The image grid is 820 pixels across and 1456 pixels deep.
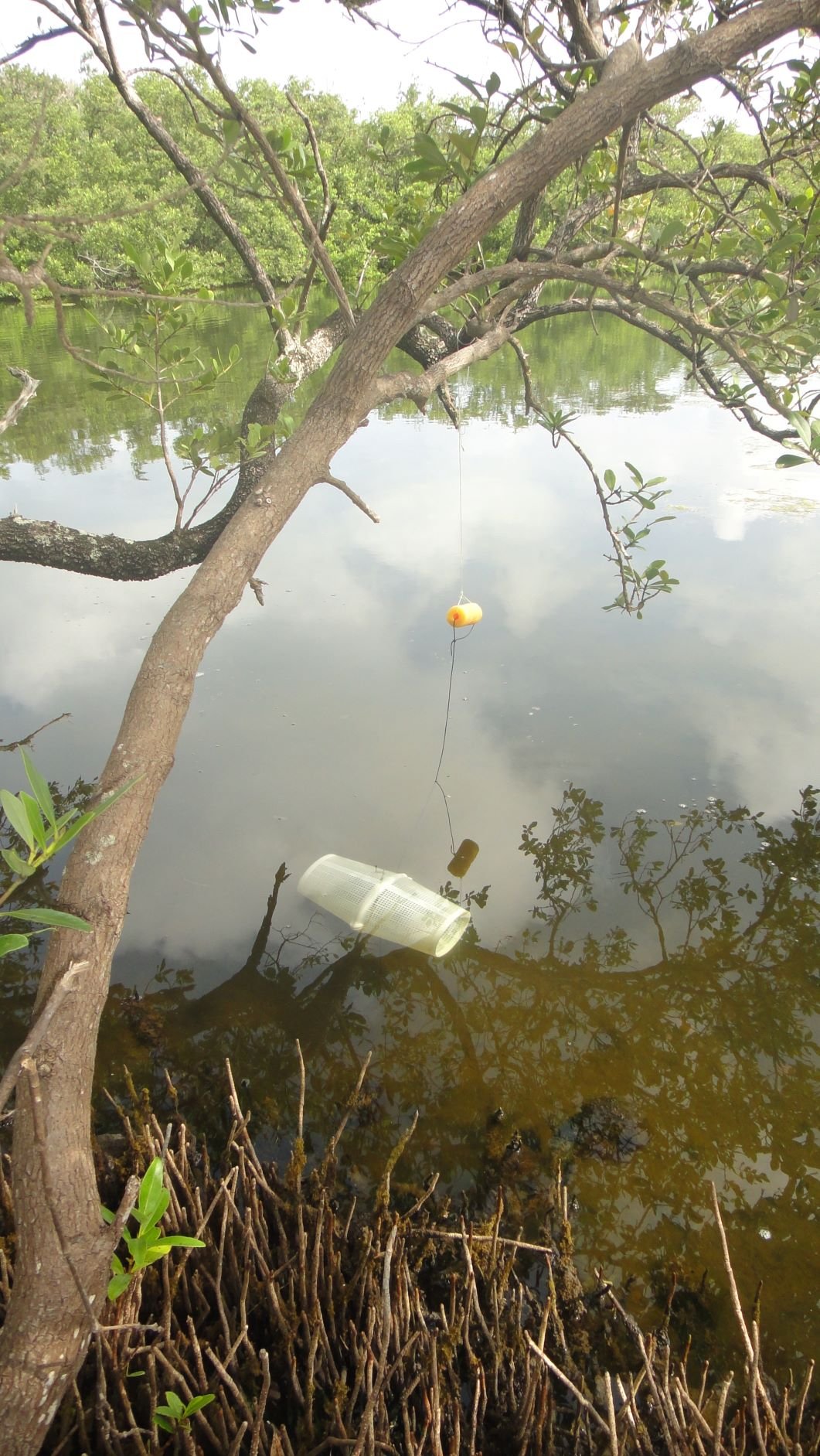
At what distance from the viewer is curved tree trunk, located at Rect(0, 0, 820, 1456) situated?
1266 millimetres

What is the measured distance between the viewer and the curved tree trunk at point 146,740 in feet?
4.15

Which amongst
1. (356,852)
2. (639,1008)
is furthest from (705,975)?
(356,852)

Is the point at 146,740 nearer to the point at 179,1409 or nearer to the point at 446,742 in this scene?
the point at 179,1409

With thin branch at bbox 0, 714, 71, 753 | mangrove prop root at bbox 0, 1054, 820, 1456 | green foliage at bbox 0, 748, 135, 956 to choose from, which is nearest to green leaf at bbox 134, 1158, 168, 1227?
mangrove prop root at bbox 0, 1054, 820, 1456

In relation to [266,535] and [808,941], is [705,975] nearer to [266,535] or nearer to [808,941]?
[808,941]

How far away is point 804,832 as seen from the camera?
3490mm

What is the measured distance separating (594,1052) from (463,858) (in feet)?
3.37

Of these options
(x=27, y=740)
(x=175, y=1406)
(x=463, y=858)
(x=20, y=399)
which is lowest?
(x=175, y=1406)

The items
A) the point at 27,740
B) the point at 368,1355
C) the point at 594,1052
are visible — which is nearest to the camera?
the point at 368,1355

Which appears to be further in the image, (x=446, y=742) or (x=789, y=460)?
(x=446, y=742)

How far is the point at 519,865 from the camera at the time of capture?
3377 millimetres

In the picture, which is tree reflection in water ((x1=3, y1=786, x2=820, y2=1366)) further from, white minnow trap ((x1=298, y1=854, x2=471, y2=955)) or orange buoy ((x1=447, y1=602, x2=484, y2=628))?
orange buoy ((x1=447, y1=602, x2=484, y2=628))

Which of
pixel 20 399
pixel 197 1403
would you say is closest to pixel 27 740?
pixel 20 399

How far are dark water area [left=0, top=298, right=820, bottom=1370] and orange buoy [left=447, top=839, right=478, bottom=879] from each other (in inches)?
1.7
